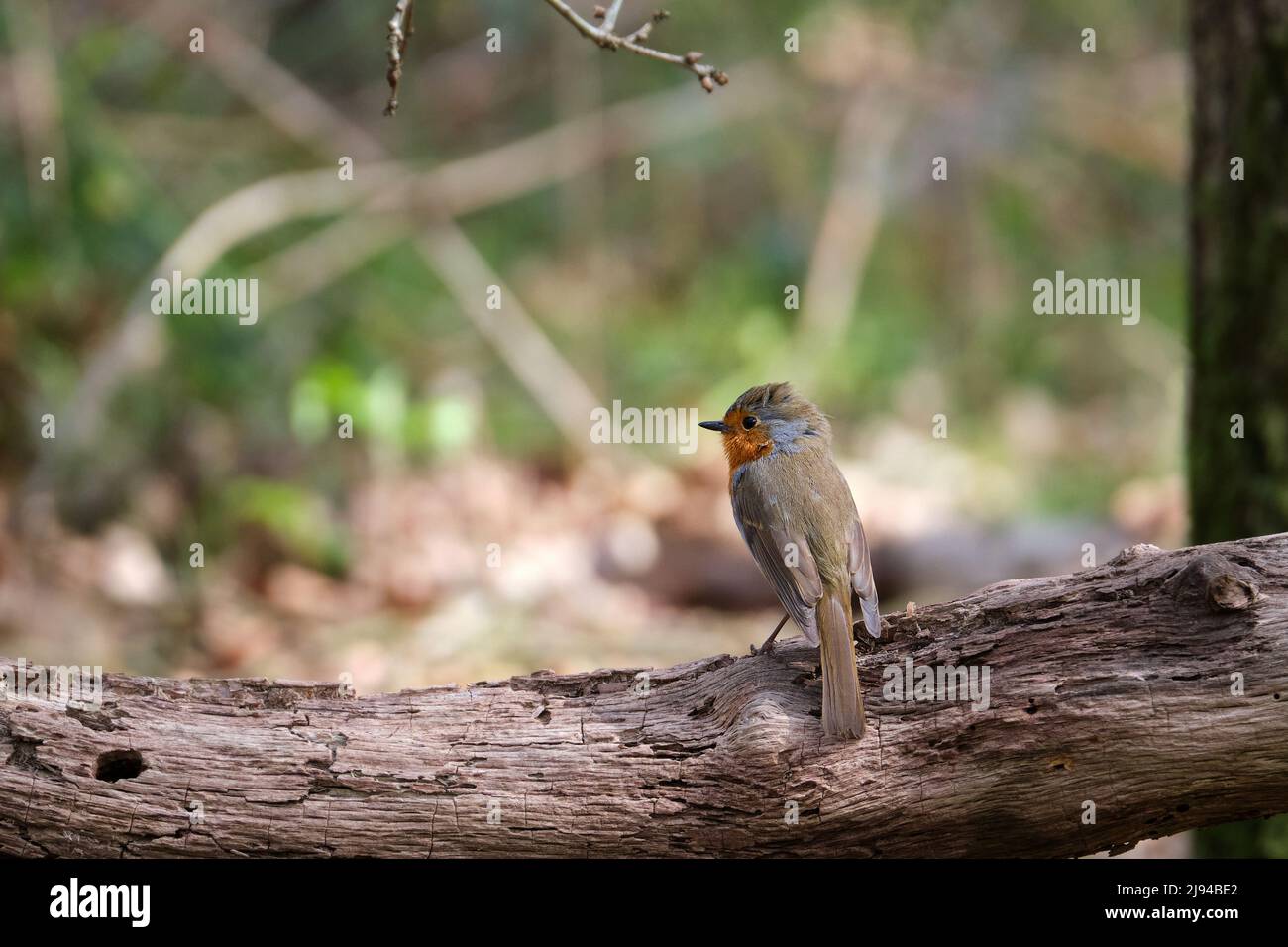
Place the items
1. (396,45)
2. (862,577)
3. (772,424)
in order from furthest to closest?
(772,424)
(862,577)
(396,45)

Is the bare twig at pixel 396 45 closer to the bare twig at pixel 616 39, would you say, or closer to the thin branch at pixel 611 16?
the bare twig at pixel 616 39

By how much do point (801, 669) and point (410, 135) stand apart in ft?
36.0

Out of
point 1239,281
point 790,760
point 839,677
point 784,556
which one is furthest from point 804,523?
point 1239,281

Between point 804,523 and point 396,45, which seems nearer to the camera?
point 396,45

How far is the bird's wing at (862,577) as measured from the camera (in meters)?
3.48

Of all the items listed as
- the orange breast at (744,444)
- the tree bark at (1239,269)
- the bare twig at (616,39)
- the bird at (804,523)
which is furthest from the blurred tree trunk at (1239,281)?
the bare twig at (616,39)

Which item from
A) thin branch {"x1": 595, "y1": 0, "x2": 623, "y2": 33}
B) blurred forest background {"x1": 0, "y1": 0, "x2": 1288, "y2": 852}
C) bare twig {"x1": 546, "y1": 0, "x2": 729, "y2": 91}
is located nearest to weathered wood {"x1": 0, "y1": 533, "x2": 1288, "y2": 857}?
bare twig {"x1": 546, "y1": 0, "x2": 729, "y2": 91}

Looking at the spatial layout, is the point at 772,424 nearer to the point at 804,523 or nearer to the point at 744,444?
the point at 744,444

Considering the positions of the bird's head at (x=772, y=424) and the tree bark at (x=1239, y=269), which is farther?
the tree bark at (x=1239, y=269)

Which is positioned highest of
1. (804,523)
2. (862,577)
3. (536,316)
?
(536,316)

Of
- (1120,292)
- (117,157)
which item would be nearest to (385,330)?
(117,157)

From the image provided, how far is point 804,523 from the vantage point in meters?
3.92

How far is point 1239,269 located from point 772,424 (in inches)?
74.6
